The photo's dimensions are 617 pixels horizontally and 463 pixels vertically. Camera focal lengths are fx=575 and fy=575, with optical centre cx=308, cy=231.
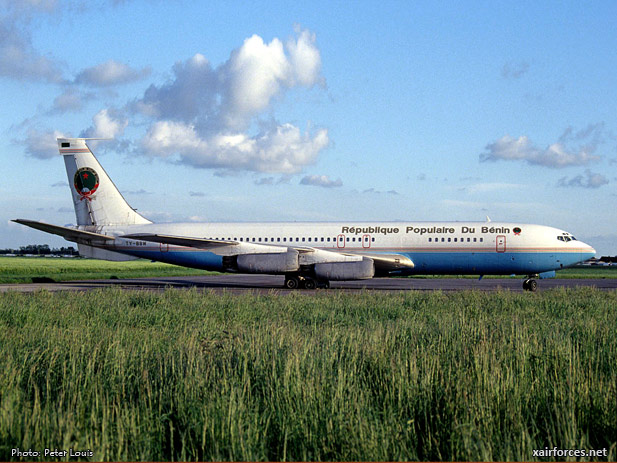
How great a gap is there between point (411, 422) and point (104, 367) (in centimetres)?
401

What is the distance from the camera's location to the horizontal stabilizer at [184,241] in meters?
30.1

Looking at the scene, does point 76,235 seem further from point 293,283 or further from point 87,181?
point 293,283

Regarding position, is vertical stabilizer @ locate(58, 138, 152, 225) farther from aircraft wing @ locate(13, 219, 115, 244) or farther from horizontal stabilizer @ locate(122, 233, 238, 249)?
horizontal stabilizer @ locate(122, 233, 238, 249)

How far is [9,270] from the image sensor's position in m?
47.8

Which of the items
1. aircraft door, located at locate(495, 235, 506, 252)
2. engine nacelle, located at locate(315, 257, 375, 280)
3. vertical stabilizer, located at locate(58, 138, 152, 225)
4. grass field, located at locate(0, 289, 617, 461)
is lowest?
grass field, located at locate(0, 289, 617, 461)

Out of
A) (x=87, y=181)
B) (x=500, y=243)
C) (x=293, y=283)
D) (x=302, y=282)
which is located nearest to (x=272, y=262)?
(x=293, y=283)

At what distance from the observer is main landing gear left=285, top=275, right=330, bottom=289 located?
1216 inches

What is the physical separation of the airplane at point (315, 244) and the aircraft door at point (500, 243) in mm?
49

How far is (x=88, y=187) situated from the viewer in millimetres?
33125

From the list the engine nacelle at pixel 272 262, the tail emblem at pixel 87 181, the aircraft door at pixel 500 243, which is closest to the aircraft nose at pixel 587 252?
the aircraft door at pixel 500 243

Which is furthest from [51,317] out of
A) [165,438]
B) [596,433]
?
[596,433]

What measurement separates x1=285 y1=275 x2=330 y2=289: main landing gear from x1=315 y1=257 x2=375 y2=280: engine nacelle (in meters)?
1.87

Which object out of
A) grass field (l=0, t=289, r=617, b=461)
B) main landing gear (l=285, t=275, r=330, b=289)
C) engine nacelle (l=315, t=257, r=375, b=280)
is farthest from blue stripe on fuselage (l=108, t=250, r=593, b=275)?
grass field (l=0, t=289, r=617, b=461)

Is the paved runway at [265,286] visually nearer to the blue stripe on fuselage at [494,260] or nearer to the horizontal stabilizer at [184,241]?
the blue stripe on fuselage at [494,260]
